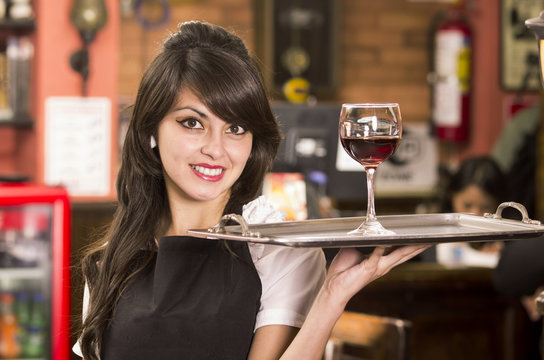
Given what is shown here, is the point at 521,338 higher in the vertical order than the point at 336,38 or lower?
lower

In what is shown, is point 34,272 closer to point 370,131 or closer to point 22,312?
point 22,312

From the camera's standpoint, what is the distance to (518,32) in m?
6.07

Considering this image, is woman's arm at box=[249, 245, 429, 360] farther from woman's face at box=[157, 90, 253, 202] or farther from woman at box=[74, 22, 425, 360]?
woman's face at box=[157, 90, 253, 202]

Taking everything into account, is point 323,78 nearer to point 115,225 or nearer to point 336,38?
point 336,38

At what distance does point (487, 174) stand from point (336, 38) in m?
1.77

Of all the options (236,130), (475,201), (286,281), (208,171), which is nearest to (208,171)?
(208,171)

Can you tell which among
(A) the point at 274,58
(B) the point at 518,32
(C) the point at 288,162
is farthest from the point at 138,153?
(B) the point at 518,32

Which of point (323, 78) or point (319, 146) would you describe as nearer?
point (319, 146)

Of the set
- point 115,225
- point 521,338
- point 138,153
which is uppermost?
point 138,153

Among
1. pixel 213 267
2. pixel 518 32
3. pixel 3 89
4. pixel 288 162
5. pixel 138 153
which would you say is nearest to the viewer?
pixel 213 267

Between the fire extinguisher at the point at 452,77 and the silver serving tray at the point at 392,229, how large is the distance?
4517 mm

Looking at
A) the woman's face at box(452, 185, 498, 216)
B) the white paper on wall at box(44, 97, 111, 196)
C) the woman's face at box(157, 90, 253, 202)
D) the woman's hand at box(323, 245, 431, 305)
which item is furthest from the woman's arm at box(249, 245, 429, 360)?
the woman's face at box(452, 185, 498, 216)

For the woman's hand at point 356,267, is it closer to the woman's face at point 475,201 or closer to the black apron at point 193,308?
the black apron at point 193,308

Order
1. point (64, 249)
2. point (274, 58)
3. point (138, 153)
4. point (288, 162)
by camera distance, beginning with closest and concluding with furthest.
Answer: point (138, 153), point (64, 249), point (288, 162), point (274, 58)
